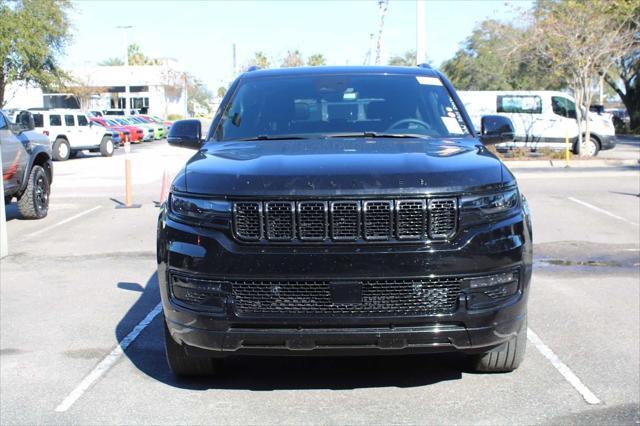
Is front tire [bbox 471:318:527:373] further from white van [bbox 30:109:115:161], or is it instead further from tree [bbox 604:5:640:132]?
tree [bbox 604:5:640:132]

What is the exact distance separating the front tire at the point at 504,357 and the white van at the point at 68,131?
25.4m

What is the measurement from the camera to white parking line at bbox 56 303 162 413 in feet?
15.4

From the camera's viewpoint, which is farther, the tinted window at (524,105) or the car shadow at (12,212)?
the tinted window at (524,105)

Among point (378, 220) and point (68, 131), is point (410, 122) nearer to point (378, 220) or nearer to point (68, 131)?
point (378, 220)

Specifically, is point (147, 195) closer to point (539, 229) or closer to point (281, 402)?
point (539, 229)

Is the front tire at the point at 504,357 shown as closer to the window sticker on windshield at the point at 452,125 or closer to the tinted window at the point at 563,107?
the window sticker on windshield at the point at 452,125

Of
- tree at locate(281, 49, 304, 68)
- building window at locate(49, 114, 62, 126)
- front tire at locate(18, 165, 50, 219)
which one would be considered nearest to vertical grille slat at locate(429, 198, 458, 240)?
front tire at locate(18, 165, 50, 219)

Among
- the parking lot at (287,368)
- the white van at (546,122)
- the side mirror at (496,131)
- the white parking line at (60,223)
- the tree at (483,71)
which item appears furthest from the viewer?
the tree at (483,71)

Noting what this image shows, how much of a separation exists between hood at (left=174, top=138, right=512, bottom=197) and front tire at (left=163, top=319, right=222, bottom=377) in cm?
99

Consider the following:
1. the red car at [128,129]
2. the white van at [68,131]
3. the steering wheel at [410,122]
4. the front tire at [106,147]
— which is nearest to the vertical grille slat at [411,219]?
the steering wheel at [410,122]

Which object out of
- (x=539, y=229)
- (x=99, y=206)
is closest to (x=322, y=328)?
(x=539, y=229)

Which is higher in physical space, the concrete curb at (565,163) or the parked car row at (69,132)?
the parked car row at (69,132)

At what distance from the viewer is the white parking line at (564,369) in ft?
15.2

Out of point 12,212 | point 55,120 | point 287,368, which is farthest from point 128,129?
point 287,368
